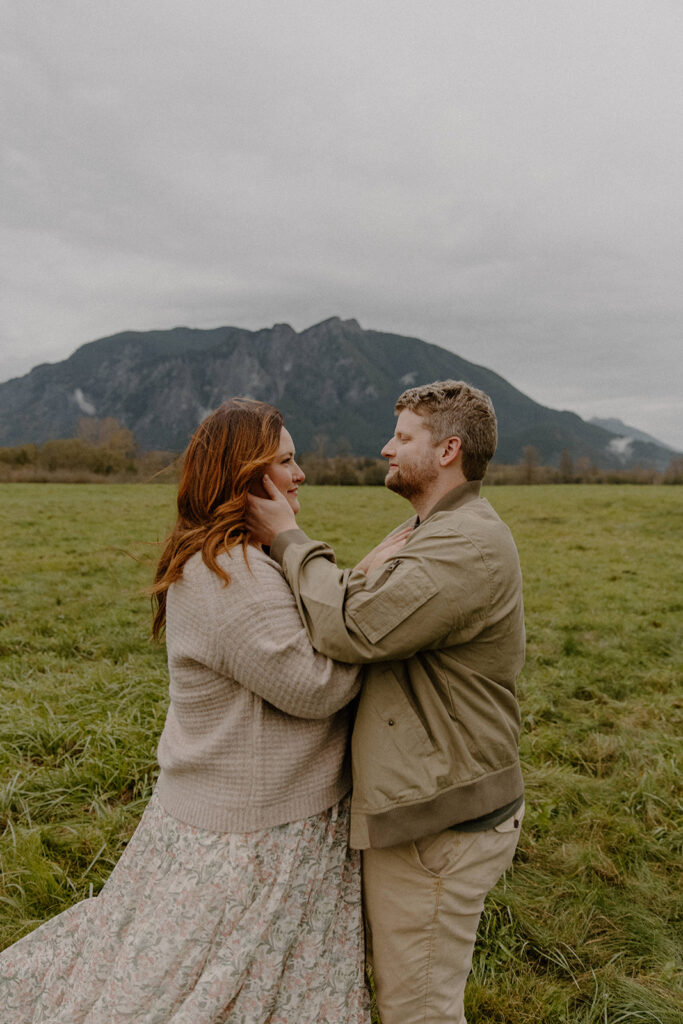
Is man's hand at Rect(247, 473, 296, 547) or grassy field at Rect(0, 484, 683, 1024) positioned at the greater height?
man's hand at Rect(247, 473, 296, 547)

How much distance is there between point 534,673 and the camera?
27.3ft

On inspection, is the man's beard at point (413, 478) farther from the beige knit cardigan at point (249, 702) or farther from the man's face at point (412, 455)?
the beige knit cardigan at point (249, 702)

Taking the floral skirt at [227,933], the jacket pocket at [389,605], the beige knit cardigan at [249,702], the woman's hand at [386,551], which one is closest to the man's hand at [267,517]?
the beige knit cardigan at [249,702]

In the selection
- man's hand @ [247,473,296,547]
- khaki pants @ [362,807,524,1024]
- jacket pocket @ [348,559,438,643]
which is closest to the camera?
jacket pocket @ [348,559,438,643]

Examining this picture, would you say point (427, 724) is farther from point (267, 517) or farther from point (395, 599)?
point (267, 517)

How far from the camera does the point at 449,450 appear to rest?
2529mm

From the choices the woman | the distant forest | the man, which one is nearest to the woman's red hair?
the woman

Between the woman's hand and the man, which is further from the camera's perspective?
the woman's hand

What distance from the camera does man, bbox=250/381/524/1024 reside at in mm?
2066

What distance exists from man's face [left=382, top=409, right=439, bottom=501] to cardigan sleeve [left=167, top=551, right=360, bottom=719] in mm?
700

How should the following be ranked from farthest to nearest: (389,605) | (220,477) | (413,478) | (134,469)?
(134,469)
(413,478)
(220,477)
(389,605)

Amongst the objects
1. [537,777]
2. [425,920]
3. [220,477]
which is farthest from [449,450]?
[537,777]

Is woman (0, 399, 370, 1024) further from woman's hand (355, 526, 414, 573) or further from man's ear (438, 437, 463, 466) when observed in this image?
man's ear (438, 437, 463, 466)

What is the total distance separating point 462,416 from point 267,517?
0.86m
